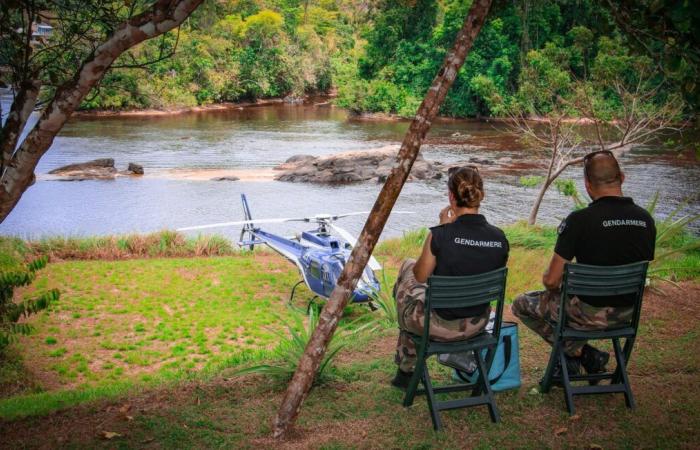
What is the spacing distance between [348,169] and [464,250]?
2899 centimetres

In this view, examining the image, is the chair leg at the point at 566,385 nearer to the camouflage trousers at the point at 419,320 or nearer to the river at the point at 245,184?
the camouflage trousers at the point at 419,320

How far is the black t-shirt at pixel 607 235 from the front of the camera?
4.16 meters

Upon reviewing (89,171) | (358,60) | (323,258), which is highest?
(358,60)

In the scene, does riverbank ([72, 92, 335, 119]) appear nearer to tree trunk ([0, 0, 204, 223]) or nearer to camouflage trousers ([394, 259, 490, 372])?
tree trunk ([0, 0, 204, 223])

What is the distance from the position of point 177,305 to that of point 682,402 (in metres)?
10.0

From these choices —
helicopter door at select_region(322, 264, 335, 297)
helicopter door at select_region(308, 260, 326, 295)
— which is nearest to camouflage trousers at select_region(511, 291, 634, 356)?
helicopter door at select_region(322, 264, 335, 297)

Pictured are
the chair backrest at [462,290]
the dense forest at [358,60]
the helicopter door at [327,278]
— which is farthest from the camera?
the dense forest at [358,60]

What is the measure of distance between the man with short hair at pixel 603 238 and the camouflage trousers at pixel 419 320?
1.95 ft

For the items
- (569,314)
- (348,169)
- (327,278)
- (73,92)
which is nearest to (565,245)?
(569,314)

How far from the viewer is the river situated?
24.9 meters

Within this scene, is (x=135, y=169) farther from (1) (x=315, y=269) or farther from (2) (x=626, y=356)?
(2) (x=626, y=356)

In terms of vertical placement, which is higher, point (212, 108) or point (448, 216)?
point (448, 216)

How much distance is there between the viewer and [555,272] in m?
4.22

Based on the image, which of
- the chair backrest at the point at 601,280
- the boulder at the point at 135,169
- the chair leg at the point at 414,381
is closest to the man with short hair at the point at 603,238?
the chair backrest at the point at 601,280
